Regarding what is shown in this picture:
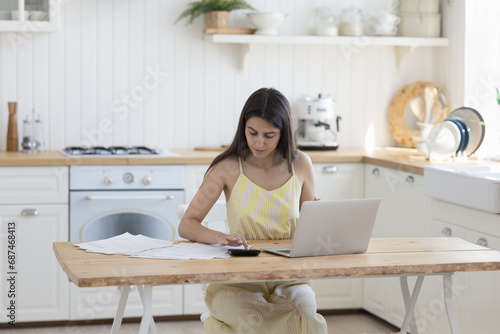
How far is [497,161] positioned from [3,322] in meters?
2.63

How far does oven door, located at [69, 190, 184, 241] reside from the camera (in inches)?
148

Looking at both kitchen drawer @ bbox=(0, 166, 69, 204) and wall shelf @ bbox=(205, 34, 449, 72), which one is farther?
wall shelf @ bbox=(205, 34, 449, 72)

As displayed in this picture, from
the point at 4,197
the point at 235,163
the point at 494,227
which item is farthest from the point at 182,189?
the point at 494,227

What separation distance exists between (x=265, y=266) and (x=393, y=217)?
1.96 m

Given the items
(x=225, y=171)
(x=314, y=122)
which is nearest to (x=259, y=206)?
(x=225, y=171)

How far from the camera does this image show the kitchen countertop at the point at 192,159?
3.68 m

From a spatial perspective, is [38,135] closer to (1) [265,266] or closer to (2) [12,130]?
(2) [12,130]

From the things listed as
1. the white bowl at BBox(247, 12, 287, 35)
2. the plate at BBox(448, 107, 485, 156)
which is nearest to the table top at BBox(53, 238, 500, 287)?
the plate at BBox(448, 107, 485, 156)

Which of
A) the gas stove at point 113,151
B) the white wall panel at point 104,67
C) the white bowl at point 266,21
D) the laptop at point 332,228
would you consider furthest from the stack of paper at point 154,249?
the white bowl at point 266,21

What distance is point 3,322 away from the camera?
12.5 feet

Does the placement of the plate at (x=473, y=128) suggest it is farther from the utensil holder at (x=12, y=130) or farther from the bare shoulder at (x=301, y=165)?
the utensil holder at (x=12, y=130)

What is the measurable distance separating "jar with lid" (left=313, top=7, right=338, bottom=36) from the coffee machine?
370 mm

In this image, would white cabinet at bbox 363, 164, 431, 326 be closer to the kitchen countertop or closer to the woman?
the kitchen countertop

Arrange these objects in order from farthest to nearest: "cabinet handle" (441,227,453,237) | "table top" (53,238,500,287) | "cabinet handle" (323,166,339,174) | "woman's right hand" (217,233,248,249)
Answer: "cabinet handle" (323,166,339,174) → "cabinet handle" (441,227,453,237) → "woman's right hand" (217,233,248,249) → "table top" (53,238,500,287)
